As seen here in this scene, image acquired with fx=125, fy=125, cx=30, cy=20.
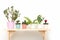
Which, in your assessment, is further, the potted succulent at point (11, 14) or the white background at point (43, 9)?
the white background at point (43, 9)

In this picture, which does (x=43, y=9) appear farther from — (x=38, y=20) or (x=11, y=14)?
(x=11, y=14)

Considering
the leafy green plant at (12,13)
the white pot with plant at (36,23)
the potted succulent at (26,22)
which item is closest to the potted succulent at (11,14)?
the leafy green plant at (12,13)

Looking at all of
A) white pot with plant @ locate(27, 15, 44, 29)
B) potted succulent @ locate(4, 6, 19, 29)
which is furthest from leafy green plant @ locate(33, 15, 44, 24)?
potted succulent @ locate(4, 6, 19, 29)

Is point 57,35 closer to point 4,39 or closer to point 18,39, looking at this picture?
point 18,39

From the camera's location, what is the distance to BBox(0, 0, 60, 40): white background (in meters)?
2.00

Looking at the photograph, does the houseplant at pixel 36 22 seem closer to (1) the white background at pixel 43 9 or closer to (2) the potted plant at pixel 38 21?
(2) the potted plant at pixel 38 21

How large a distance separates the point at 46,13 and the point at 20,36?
56 cm

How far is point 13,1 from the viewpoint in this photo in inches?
78.7

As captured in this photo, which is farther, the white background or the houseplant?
the white background

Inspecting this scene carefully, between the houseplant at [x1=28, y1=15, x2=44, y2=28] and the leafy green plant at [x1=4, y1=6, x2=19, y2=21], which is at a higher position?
the leafy green plant at [x1=4, y1=6, x2=19, y2=21]

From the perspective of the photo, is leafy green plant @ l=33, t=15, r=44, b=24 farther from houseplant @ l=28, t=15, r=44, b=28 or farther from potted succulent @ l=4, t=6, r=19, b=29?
potted succulent @ l=4, t=6, r=19, b=29

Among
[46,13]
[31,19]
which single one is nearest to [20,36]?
[31,19]

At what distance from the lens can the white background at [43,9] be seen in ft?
6.56

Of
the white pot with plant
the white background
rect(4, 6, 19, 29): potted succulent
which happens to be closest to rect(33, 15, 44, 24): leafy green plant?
the white pot with plant
